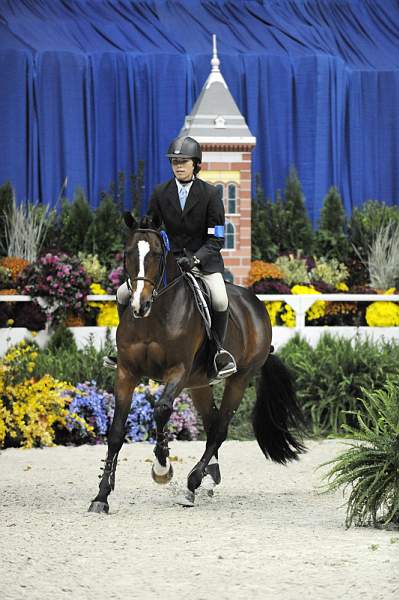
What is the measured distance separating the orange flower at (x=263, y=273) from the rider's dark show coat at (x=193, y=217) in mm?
6144

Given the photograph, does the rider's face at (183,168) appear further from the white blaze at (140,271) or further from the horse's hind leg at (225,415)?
the horse's hind leg at (225,415)

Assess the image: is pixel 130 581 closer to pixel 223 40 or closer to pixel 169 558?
pixel 169 558

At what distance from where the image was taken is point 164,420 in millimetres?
6555

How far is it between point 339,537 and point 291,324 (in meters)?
6.78

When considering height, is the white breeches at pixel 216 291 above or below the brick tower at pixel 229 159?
below

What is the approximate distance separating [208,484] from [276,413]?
1023 mm

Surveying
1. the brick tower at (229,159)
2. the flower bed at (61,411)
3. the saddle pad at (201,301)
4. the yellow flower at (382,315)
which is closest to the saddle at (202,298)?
the saddle pad at (201,301)

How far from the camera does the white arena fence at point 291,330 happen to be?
1189 centimetres

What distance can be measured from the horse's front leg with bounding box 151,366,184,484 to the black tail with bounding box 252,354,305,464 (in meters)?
1.49

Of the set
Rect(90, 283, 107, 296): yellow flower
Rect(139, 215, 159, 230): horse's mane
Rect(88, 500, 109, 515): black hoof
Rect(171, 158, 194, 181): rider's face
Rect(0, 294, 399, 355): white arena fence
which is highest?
Rect(171, 158, 194, 181): rider's face

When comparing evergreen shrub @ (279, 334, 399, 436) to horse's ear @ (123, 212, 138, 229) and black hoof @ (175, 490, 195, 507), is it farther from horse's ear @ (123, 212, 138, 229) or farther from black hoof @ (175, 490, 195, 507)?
horse's ear @ (123, 212, 138, 229)

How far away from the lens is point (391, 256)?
13.9 m

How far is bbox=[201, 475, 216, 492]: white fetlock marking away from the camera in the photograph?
724cm

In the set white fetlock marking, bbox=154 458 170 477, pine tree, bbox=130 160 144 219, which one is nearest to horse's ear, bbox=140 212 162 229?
white fetlock marking, bbox=154 458 170 477
